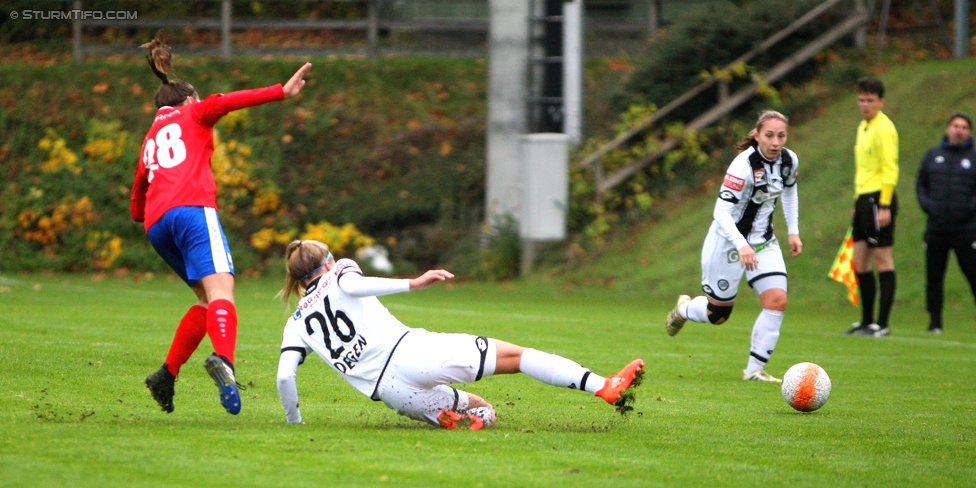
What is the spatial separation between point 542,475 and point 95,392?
11.5ft

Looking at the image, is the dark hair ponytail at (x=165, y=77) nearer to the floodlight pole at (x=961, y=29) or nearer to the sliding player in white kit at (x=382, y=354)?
the sliding player in white kit at (x=382, y=354)

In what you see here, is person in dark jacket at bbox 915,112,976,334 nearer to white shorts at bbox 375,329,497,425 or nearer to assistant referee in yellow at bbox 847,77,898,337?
assistant referee in yellow at bbox 847,77,898,337

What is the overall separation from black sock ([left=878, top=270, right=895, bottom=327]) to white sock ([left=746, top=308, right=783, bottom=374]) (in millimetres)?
4144

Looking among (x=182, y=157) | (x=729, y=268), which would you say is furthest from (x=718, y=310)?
(x=182, y=157)

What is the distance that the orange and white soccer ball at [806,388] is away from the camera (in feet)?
24.7

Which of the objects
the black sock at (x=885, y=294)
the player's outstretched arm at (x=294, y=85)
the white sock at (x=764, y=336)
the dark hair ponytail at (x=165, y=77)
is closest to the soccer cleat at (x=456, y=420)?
the player's outstretched arm at (x=294, y=85)

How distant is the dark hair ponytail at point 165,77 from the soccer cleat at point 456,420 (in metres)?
2.45

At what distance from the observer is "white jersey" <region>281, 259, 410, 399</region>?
20.6 ft

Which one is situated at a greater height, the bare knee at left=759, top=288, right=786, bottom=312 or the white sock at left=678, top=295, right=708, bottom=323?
the bare knee at left=759, top=288, right=786, bottom=312

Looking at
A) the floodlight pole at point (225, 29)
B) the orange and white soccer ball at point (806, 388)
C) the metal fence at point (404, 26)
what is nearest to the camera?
the orange and white soccer ball at point (806, 388)

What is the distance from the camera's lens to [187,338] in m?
6.90

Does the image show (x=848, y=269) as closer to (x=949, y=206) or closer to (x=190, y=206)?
(x=949, y=206)

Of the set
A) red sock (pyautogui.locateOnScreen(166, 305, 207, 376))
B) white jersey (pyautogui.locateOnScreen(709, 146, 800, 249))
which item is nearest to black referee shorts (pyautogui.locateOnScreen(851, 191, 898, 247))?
white jersey (pyautogui.locateOnScreen(709, 146, 800, 249))

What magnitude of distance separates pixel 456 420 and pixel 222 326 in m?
1.40
